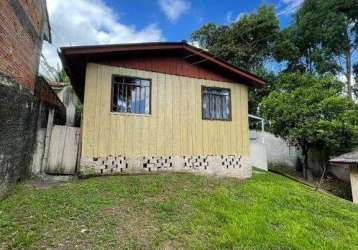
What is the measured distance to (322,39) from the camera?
21.0 m

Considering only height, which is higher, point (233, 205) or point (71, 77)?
point (71, 77)

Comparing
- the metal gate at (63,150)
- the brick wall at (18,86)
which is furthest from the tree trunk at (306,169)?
the brick wall at (18,86)

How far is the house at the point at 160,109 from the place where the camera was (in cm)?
799

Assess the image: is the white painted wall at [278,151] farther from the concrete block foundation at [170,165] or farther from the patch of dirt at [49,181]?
the patch of dirt at [49,181]

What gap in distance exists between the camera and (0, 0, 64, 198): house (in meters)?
5.52

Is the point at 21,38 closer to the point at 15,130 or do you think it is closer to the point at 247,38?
the point at 15,130

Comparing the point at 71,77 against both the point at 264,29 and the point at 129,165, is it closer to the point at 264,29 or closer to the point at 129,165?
the point at 129,165

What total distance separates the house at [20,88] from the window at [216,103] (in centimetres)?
514

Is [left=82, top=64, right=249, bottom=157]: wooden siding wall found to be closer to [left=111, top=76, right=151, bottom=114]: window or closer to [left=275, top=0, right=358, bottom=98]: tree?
[left=111, top=76, right=151, bottom=114]: window

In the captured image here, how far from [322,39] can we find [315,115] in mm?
9403

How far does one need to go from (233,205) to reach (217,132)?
12.2 feet

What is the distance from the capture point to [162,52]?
30.4 ft

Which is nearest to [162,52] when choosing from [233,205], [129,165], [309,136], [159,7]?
[129,165]

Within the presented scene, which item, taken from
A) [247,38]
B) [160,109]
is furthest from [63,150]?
[247,38]
